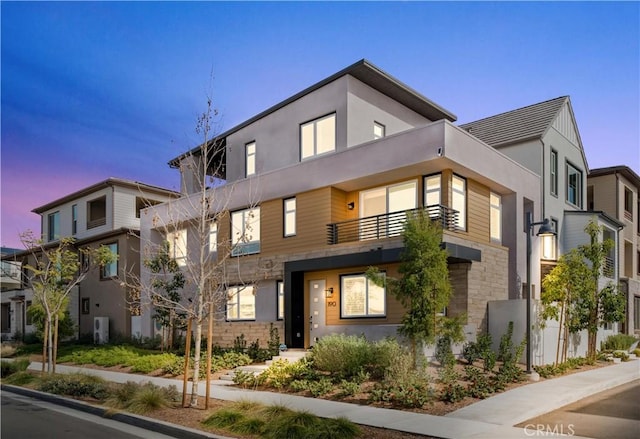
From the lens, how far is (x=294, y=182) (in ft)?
70.2

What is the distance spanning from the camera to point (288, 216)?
21.8 meters

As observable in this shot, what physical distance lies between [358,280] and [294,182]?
4.68 meters

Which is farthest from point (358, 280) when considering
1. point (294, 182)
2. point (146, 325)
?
point (146, 325)

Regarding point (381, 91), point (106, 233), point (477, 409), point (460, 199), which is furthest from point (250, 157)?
point (477, 409)

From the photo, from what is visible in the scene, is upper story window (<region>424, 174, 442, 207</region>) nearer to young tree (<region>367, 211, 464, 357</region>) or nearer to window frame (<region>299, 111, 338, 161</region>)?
window frame (<region>299, 111, 338, 161</region>)

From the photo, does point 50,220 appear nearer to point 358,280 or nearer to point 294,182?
point 294,182

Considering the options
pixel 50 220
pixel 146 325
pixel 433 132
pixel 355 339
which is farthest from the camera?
pixel 50 220

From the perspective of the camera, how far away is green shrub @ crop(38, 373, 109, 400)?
13.7 m

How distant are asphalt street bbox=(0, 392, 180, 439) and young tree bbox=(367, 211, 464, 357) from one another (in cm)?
657

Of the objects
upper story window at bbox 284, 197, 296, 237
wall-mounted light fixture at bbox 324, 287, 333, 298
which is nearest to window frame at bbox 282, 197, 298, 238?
upper story window at bbox 284, 197, 296, 237

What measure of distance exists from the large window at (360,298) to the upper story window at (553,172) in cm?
1027

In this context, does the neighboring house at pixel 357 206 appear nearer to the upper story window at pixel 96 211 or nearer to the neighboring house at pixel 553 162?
the neighboring house at pixel 553 162

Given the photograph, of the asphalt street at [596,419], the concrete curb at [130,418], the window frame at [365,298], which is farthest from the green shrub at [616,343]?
the concrete curb at [130,418]

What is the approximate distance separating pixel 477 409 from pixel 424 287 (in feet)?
11.0
